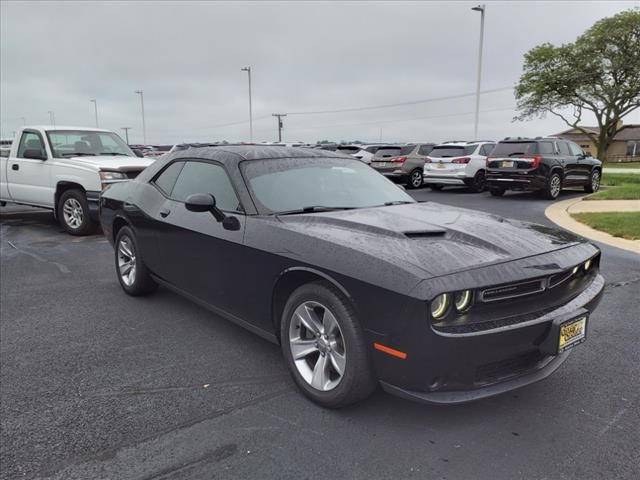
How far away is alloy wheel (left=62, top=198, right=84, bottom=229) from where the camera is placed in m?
8.72

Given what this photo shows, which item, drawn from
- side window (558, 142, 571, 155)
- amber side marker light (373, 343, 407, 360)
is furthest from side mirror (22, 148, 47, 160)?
side window (558, 142, 571, 155)

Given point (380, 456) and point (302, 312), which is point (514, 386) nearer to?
point (380, 456)

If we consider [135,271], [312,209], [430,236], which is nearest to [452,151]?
[135,271]

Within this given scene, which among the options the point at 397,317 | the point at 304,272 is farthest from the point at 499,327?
the point at 304,272

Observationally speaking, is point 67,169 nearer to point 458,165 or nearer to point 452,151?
point 458,165

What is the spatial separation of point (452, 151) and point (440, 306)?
47.7ft

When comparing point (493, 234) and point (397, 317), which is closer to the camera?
point (397, 317)

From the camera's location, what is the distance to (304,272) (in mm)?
2953

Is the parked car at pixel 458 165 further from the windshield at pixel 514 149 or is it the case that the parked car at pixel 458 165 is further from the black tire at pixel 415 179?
the windshield at pixel 514 149

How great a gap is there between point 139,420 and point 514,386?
2064mm

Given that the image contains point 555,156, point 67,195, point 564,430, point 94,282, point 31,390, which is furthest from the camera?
point 555,156

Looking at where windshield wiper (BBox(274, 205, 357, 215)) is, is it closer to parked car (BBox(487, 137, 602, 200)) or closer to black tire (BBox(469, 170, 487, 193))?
parked car (BBox(487, 137, 602, 200))

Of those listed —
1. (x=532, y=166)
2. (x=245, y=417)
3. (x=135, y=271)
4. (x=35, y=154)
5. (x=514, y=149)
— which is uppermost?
(x=514, y=149)

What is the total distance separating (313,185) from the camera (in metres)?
3.90
